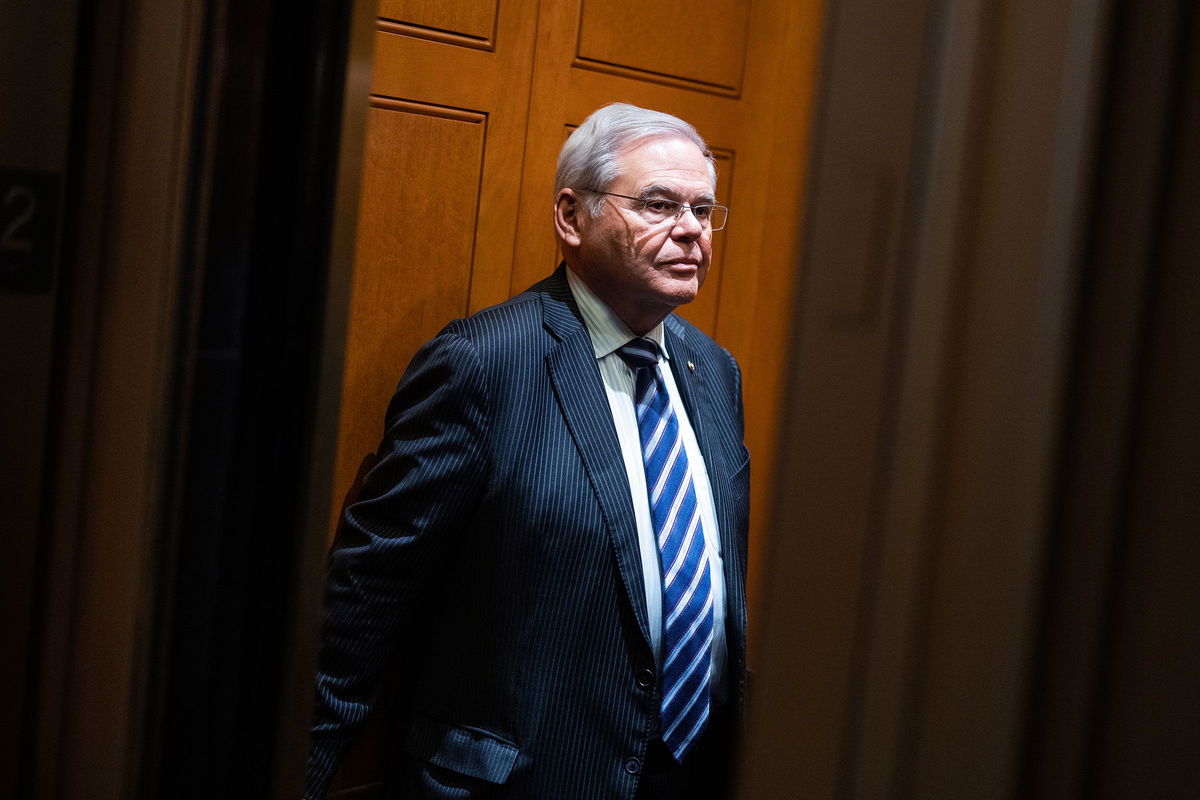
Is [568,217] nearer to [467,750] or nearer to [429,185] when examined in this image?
[429,185]

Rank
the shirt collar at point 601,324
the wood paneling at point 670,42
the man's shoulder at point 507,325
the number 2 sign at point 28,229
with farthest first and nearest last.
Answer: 1. the wood paneling at point 670,42
2. the shirt collar at point 601,324
3. the man's shoulder at point 507,325
4. the number 2 sign at point 28,229

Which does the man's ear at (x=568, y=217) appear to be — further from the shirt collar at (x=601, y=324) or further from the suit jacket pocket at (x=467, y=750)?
the suit jacket pocket at (x=467, y=750)

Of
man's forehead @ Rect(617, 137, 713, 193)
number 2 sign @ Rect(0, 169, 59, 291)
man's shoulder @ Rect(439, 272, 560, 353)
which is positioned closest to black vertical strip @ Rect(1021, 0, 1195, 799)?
number 2 sign @ Rect(0, 169, 59, 291)

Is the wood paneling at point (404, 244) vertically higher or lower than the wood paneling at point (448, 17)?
lower

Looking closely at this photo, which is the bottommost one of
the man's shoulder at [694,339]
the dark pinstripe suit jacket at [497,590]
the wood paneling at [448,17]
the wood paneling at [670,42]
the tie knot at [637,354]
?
the dark pinstripe suit jacket at [497,590]

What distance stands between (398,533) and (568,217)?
0.67 meters

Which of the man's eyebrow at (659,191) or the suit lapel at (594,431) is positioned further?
the man's eyebrow at (659,191)

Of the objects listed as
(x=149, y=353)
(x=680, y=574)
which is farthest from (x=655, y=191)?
(x=149, y=353)

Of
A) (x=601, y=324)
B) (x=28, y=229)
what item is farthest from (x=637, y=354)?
(x=28, y=229)

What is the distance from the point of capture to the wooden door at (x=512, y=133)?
7.42 feet

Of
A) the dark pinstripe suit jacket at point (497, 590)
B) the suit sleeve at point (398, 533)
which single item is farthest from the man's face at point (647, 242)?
the suit sleeve at point (398, 533)

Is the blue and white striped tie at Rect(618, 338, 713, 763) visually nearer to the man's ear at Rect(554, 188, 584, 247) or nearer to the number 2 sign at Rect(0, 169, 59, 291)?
the man's ear at Rect(554, 188, 584, 247)

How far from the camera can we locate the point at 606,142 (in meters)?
1.99

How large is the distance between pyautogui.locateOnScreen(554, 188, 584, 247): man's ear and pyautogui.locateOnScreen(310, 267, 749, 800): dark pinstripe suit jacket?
0.30m
